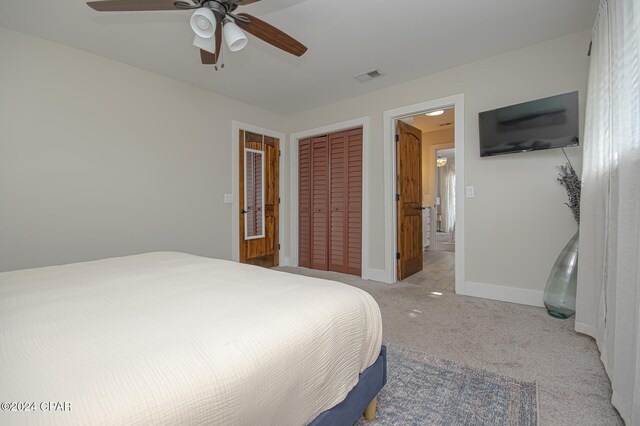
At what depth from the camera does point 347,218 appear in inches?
159

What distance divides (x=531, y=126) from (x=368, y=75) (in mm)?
1705

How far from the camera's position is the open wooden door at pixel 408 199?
12.0ft

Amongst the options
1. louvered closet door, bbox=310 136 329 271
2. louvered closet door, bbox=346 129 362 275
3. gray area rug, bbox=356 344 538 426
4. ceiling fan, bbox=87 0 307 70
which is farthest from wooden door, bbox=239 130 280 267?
gray area rug, bbox=356 344 538 426

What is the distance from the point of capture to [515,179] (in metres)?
2.79

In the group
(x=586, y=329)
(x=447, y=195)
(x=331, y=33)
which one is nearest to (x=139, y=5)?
(x=331, y=33)

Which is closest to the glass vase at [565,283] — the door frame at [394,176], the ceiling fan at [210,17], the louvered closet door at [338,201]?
the door frame at [394,176]

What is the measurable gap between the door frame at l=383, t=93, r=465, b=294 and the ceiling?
0.38 metres

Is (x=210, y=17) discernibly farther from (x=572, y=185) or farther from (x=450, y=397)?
(x=572, y=185)

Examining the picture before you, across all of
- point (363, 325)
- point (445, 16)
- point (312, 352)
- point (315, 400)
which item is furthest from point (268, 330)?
point (445, 16)

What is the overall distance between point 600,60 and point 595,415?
2.11m

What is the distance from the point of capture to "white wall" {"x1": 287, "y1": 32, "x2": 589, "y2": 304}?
2.56 metres

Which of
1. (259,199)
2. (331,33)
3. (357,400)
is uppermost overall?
(331,33)

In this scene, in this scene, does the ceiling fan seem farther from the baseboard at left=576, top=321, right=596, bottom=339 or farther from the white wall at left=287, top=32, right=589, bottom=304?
the baseboard at left=576, top=321, right=596, bottom=339

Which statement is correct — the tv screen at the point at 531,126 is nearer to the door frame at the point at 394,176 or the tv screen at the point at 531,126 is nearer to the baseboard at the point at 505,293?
the door frame at the point at 394,176
